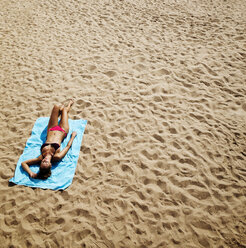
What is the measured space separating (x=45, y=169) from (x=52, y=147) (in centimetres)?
47

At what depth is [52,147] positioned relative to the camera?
12.1ft

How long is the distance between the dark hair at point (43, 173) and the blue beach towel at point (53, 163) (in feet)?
0.23

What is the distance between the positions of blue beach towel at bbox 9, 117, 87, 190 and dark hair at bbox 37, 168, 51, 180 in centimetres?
7

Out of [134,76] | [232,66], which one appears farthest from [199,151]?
[232,66]

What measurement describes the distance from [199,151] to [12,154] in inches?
146

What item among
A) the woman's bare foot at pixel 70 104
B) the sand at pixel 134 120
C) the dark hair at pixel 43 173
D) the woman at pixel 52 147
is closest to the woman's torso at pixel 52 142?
the woman at pixel 52 147

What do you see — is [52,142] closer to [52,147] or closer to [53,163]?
[52,147]

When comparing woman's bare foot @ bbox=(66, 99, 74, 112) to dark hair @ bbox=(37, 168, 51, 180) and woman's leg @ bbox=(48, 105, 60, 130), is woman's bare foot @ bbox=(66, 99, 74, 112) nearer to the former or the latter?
woman's leg @ bbox=(48, 105, 60, 130)

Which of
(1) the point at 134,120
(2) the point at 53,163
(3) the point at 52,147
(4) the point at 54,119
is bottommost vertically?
(2) the point at 53,163

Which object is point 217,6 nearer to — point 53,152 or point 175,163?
point 175,163

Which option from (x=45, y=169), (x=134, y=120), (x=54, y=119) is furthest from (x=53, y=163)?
(x=134, y=120)

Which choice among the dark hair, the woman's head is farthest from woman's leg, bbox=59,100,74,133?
the dark hair

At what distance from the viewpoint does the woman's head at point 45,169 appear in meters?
3.37

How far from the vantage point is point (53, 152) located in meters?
3.66
